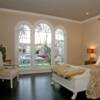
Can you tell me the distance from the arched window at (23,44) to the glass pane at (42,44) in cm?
41

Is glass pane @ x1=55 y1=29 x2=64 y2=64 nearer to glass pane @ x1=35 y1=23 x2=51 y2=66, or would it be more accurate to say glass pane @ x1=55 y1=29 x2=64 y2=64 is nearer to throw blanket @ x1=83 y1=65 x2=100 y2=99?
glass pane @ x1=35 y1=23 x2=51 y2=66

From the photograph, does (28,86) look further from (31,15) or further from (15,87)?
(31,15)

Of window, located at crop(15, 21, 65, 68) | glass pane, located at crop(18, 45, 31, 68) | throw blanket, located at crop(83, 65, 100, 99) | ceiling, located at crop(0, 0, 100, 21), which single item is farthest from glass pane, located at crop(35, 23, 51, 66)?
throw blanket, located at crop(83, 65, 100, 99)

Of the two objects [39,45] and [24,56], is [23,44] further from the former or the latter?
[39,45]

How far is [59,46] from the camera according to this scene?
741 centimetres

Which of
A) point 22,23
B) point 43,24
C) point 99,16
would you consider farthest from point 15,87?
point 99,16

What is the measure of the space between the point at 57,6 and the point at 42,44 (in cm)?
219

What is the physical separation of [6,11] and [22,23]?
0.88m

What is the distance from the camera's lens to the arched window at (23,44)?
6.51m

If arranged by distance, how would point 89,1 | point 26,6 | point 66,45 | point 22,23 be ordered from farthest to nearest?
1. point 66,45
2. point 22,23
3. point 26,6
4. point 89,1

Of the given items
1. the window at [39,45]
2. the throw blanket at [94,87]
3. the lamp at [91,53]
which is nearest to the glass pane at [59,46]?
the window at [39,45]

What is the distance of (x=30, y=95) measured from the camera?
372 centimetres

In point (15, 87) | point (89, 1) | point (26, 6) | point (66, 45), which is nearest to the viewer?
point (15, 87)

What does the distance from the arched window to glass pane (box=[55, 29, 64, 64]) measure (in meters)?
1.50
